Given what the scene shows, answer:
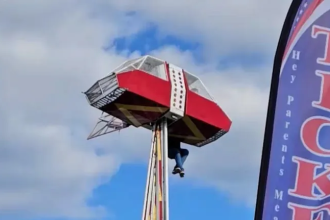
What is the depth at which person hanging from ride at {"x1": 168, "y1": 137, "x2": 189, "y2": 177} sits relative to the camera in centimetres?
3681

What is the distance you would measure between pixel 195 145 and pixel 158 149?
330 centimetres

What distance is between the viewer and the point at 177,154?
37.6 m

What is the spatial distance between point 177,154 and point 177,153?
0.53 feet

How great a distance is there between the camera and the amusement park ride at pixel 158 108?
34.2 meters

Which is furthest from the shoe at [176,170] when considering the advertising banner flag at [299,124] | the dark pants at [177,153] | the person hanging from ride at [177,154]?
the advertising banner flag at [299,124]

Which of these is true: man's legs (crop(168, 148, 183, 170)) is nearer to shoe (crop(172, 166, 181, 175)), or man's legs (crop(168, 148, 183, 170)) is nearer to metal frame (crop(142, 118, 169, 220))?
shoe (crop(172, 166, 181, 175))

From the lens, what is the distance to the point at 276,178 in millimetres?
10648

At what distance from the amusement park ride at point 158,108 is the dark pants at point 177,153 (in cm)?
74

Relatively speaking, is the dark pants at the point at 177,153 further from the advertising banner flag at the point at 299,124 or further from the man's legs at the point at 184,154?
the advertising banner flag at the point at 299,124

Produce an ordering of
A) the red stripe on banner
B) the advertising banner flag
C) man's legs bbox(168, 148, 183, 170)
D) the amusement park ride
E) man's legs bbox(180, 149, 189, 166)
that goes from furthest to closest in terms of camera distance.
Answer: man's legs bbox(180, 149, 189, 166) < man's legs bbox(168, 148, 183, 170) < the amusement park ride < the red stripe on banner < the advertising banner flag

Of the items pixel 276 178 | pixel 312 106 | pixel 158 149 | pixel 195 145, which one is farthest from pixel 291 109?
pixel 195 145

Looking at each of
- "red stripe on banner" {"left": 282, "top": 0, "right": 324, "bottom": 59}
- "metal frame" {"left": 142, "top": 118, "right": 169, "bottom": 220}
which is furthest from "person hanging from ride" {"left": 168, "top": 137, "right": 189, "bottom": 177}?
"red stripe on banner" {"left": 282, "top": 0, "right": 324, "bottom": 59}

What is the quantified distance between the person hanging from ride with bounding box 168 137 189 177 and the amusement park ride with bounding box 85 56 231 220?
732 millimetres

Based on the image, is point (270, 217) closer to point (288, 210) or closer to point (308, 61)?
point (288, 210)
